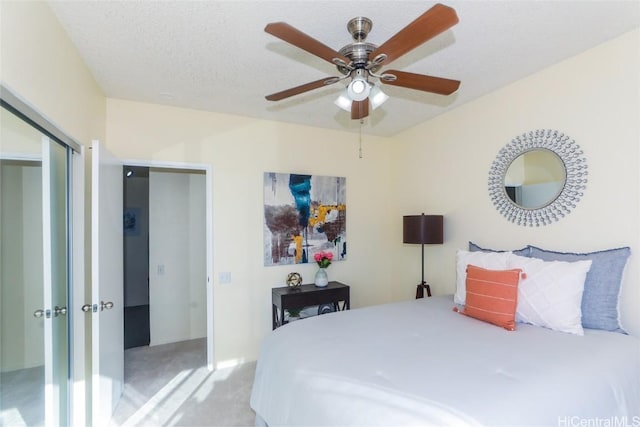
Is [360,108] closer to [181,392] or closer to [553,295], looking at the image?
[553,295]

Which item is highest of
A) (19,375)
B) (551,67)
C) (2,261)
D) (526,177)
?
(551,67)

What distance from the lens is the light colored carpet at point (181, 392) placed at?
2.24 metres

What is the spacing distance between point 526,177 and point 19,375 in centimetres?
347

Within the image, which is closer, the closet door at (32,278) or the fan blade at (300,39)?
the fan blade at (300,39)

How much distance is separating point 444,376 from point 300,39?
63.8 inches

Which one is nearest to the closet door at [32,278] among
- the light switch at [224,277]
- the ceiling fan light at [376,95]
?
the light switch at [224,277]

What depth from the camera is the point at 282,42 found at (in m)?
1.92

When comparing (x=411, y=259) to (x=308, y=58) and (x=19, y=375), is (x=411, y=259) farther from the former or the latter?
(x=19, y=375)

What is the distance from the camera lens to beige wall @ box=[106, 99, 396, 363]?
288 cm

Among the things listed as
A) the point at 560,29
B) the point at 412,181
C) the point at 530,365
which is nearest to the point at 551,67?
the point at 560,29

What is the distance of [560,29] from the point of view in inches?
72.0

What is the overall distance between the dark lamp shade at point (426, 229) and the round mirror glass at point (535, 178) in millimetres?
705

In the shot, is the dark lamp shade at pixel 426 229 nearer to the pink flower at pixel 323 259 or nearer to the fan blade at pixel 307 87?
the pink flower at pixel 323 259

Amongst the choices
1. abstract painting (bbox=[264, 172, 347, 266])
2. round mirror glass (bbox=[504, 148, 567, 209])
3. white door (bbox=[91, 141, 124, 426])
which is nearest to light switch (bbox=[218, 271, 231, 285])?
abstract painting (bbox=[264, 172, 347, 266])
